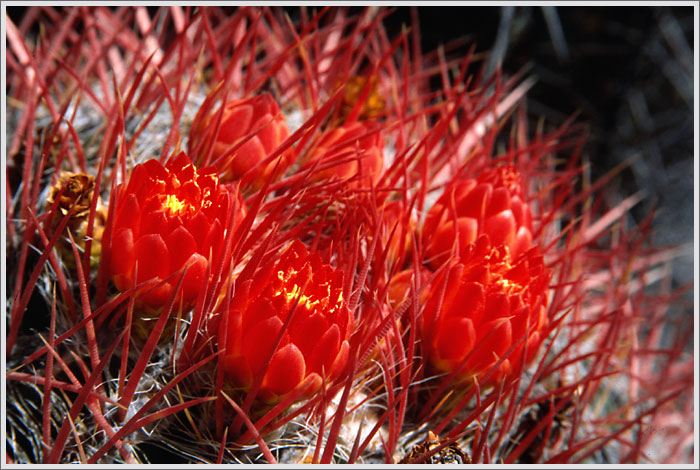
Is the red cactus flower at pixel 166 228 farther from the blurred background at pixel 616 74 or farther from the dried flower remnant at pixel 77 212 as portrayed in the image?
the blurred background at pixel 616 74

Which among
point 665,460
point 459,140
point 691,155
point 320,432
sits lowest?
point 665,460

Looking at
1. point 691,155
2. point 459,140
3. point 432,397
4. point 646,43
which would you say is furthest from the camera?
point 691,155

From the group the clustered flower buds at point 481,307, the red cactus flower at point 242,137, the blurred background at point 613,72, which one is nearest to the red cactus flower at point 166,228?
the red cactus flower at point 242,137

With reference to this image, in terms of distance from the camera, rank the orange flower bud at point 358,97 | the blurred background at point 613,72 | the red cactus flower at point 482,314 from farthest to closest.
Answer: the blurred background at point 613,72, the orange flower bud at point 358,97, the red cactus flower at point 482,314

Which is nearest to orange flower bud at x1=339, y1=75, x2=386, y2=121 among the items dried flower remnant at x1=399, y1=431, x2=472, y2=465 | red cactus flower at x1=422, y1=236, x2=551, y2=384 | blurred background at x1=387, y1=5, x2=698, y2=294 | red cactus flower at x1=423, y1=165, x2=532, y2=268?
red cactus flower at x1=423, y1=165, x2=532, y2=268

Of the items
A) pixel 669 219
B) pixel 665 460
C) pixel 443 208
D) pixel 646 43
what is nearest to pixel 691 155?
pixel 669 219

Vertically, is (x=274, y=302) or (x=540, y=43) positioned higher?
(x=540, y=43)

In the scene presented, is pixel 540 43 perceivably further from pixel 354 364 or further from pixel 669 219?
pixel 354 364

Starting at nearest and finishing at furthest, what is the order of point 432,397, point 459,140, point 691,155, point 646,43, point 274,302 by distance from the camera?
1. point 274,302
2. point 432,397
3. point 459,140
4. point 646,43
5. point 691,155
